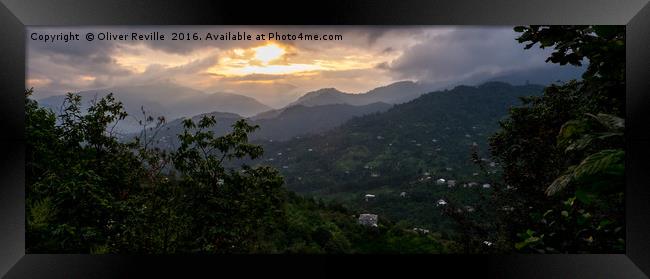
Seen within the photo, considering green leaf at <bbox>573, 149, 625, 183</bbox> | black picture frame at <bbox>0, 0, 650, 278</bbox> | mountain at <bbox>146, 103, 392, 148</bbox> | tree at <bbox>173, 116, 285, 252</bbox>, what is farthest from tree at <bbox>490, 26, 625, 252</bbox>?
mountain at <bbox>146, 103, 392, 148</bbox>

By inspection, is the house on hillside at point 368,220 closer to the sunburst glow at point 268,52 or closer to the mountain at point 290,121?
the mountain at point 290,121

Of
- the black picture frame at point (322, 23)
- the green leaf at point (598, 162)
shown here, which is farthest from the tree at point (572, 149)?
the black picture frame at point (322, 23)

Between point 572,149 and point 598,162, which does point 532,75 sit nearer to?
point 572,149

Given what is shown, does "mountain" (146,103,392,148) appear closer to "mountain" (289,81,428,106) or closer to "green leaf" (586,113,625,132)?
"mountain" (289,81,428,106)

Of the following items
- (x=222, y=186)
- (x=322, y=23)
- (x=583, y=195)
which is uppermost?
Answer: (x=322, y=23)

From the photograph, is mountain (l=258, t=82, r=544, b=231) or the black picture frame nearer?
the black picture frame

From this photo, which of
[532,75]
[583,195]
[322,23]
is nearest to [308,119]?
[532,75]
